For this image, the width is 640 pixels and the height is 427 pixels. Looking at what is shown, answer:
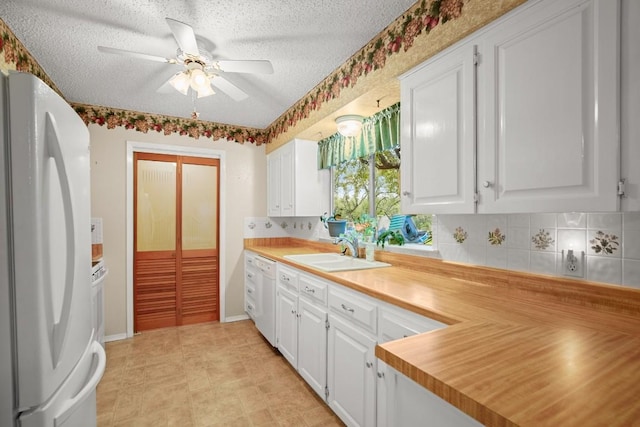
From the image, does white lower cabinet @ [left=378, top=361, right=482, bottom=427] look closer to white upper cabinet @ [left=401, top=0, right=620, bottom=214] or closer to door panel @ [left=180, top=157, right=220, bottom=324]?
white upper cabinet @ [left=401, top=0, right=620, bottom=214]

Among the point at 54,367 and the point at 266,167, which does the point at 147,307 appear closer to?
the point at 266,167

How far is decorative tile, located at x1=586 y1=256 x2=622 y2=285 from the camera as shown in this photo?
3.85 ft

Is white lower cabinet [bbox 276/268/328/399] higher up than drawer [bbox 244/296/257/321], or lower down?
higher up

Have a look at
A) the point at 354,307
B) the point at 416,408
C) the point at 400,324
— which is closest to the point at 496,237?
the point at 400,324

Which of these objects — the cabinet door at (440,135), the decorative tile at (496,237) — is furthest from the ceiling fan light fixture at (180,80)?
the decorative tile at (496,237)

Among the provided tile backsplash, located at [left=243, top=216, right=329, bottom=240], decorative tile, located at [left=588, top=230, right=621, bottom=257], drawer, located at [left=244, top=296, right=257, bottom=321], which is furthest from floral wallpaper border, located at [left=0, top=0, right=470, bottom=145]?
drawer, located at [left=244, top=296, right=257, bottom=321]

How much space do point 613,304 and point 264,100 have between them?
2863 mm

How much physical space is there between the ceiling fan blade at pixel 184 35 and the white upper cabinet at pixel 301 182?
5.14ft

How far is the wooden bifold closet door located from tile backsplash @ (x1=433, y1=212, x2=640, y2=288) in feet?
9.20

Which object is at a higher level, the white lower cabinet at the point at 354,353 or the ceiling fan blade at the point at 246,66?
the ceiling fan blade at the point at 246,66

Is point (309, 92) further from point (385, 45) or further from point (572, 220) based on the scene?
point (572, 220)

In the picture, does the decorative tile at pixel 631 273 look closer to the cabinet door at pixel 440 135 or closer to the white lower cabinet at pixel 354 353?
the cabinet door at pixel 440 135

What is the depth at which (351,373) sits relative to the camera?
1680mm

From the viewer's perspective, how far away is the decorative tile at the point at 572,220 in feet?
4.17
